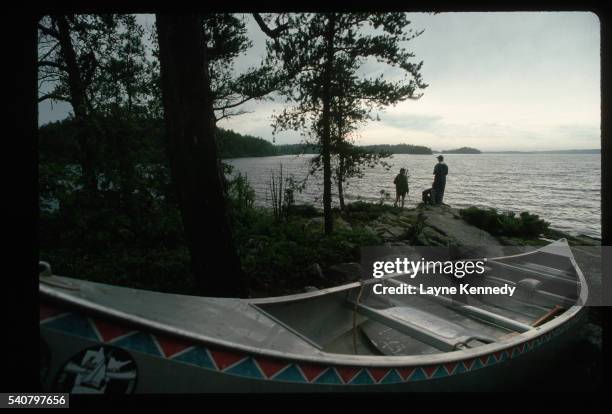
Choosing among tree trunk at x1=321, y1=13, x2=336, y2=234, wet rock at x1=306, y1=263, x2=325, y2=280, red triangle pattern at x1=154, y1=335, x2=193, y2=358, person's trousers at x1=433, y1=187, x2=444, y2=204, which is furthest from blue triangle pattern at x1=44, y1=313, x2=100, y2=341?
person's trousers at x1=433, y1=187, x2=444, y2=204

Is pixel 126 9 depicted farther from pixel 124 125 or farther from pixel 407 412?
pixel 407 412

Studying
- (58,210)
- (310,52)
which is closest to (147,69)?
(310,52)

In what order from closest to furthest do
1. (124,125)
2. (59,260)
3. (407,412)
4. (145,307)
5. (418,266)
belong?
(145,307) < (407,412) < (418,266) < (124,125) < (59,260)

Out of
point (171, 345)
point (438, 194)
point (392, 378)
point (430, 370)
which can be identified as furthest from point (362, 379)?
point (438, 194)

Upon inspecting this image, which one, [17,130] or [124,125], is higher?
[124,125]

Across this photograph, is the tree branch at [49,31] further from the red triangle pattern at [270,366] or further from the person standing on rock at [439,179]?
the person standing on rock at [439,179]

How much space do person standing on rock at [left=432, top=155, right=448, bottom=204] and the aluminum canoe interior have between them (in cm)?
774

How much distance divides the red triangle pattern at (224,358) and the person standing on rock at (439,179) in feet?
40.6

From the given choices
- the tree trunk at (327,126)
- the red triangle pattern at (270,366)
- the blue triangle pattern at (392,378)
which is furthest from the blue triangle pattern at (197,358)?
the tree trunk at (327,126)

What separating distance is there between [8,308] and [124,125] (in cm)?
402

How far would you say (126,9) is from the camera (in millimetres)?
2703

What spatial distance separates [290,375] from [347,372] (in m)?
0.47

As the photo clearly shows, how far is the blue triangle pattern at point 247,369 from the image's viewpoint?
209cm

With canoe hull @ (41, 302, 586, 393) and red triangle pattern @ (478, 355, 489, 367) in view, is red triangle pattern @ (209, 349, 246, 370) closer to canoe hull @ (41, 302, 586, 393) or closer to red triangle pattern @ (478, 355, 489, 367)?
canoe hull @ (41, 302, 586, 393)
